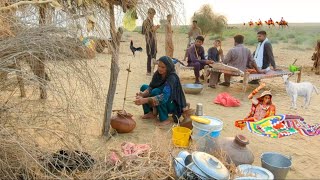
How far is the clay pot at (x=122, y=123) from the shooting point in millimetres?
4898

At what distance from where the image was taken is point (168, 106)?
550 centimetres

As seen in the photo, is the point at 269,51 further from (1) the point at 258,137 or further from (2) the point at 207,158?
Result: (2) the point at 207,158

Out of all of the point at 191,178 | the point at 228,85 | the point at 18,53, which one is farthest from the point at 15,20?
the point at 228,85

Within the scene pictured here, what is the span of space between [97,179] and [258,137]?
3.10 metres

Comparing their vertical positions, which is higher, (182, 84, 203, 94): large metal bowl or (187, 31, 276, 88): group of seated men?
(187, 31, 276, 88): group of seated men

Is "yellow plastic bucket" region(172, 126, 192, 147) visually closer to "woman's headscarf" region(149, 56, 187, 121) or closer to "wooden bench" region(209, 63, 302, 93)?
"woman's headscarf" region(149, 56, 187, 121)

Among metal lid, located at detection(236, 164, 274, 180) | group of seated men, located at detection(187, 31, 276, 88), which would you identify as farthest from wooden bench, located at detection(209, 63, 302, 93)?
metal lid, located at detection(236, 164, 274, 180)

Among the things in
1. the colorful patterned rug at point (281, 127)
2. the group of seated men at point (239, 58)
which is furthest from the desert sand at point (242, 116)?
the group of seated men at point (239, 58)

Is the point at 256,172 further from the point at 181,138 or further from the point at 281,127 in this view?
the point at 281,127

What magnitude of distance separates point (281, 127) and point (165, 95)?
2.03 meters

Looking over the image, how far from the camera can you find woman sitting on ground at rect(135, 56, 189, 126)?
5.29m

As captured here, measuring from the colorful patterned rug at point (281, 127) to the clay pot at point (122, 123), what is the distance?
2063mm

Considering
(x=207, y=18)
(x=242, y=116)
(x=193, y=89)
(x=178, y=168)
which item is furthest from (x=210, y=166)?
(x=207, y=18)

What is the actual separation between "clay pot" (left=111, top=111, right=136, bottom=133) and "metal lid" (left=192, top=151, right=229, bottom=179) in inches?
78.3
